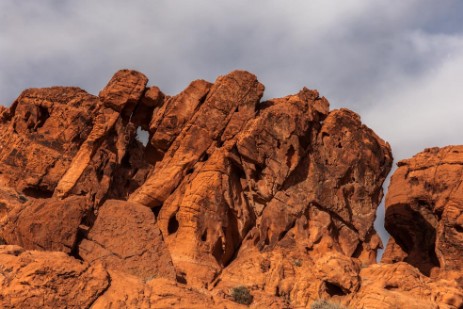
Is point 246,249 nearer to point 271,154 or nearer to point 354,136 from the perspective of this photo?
point 271,154

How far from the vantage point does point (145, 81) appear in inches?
1265

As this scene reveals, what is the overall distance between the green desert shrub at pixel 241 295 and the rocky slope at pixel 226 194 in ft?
0.25

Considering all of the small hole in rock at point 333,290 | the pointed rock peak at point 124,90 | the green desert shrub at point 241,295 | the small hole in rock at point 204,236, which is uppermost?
the pointed rock peak at point 124,90

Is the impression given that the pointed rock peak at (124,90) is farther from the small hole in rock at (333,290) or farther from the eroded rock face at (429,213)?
the eroded rock face at (429,213)

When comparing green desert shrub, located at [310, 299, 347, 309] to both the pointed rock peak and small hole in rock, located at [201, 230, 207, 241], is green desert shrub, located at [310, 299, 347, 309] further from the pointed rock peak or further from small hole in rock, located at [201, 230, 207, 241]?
the pointed rock peak

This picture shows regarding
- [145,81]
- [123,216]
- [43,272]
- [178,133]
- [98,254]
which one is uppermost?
[145,81]

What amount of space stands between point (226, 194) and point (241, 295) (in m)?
7.22

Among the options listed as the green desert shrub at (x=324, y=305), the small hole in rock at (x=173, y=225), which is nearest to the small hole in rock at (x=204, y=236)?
the small hole in rock at (x=173, y=225)

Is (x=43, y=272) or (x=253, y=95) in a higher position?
(x=253, y=95)

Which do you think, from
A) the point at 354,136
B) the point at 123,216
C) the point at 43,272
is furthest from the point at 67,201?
the point at 354,136

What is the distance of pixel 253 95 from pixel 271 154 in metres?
3.46

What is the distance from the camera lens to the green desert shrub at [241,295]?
2109 cm

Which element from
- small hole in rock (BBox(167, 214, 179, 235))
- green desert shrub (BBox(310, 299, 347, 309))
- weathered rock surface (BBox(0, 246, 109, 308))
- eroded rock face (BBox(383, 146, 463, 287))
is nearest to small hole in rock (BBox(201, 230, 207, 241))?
small hole in rock (BBox(167, 214, 179, 235))

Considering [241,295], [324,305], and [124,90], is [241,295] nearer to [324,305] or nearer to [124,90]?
[324,305]
